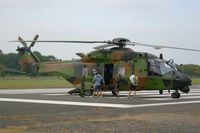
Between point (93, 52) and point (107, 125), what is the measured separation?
53.1 ft

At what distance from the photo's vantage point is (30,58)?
33188 millimetres

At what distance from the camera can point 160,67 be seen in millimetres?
25422

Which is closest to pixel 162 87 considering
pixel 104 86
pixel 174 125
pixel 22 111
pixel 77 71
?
pixel 104 86

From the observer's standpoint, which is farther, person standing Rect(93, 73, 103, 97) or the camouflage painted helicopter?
person standing Rect(93, 73, 103, 97)

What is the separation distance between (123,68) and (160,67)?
8.27ft

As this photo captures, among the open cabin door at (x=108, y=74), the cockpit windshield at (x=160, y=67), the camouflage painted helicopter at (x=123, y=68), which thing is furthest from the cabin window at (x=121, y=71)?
the cockpit windshield at (x=160, y=67)

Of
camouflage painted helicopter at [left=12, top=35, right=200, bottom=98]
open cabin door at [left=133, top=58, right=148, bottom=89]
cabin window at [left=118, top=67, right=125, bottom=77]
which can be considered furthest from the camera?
cabin window at [left=118, top=67, right=125, bottom=77]

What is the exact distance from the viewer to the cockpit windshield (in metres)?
25.3

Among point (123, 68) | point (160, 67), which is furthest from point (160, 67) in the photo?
point (123, 68)

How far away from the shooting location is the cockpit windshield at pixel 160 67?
83.1 feet

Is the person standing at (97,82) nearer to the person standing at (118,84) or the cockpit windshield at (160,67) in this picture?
the person standing at (118,84)

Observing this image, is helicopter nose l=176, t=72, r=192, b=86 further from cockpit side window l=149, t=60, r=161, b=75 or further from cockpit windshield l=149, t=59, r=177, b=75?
cockpit side window l=149, t=60, r=161, b=75

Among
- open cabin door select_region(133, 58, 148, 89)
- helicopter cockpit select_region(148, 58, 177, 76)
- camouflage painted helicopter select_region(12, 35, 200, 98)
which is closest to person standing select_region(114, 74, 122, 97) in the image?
camouflage painted helicopter select_region(12, 35, 200, 98)

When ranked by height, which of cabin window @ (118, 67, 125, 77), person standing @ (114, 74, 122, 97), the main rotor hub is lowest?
person standing @ (114, 74, 122, 97)
